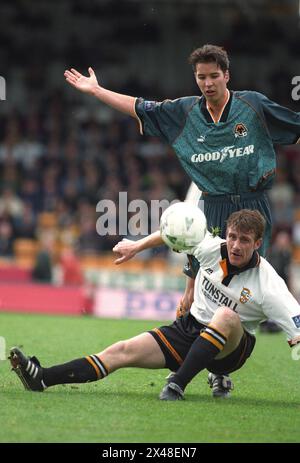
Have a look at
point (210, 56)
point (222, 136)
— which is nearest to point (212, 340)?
point (222, 136)

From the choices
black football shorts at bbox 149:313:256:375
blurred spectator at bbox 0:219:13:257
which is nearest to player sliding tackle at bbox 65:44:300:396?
black football shorts at bbox 149:313:256:375

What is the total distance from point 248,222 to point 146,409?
51.9 inches

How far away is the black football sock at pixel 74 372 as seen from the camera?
6457mm

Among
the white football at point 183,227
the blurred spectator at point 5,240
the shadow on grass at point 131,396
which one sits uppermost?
the white football at point 183,227

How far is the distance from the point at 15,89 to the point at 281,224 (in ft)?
25.6

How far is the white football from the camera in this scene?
6.12 metres

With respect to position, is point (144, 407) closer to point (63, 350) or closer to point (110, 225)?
point (63, 350)

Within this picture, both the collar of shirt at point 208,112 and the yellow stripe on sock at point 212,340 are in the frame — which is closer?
the yellow stripe on sock at point 212,340

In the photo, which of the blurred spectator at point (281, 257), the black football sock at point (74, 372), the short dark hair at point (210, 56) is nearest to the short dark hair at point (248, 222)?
the short dark hair at point (210, 56)

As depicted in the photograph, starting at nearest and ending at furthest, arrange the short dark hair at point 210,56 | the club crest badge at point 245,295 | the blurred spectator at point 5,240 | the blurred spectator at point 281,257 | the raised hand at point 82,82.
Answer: the club crest badge at point 245,295 < the short dark hair at point 210,56 < the raised hand at point 82,82 < the blurred spectator at point 281,257 < the blurred spectator at point 5,240

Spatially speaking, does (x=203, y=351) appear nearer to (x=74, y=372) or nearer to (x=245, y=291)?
(x=245, y=291)

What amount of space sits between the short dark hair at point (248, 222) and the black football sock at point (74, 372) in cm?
128

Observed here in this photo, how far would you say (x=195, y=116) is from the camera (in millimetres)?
7086

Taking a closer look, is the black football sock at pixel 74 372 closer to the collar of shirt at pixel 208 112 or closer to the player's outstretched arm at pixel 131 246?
the player's outstretched arm at pixel 131 246
